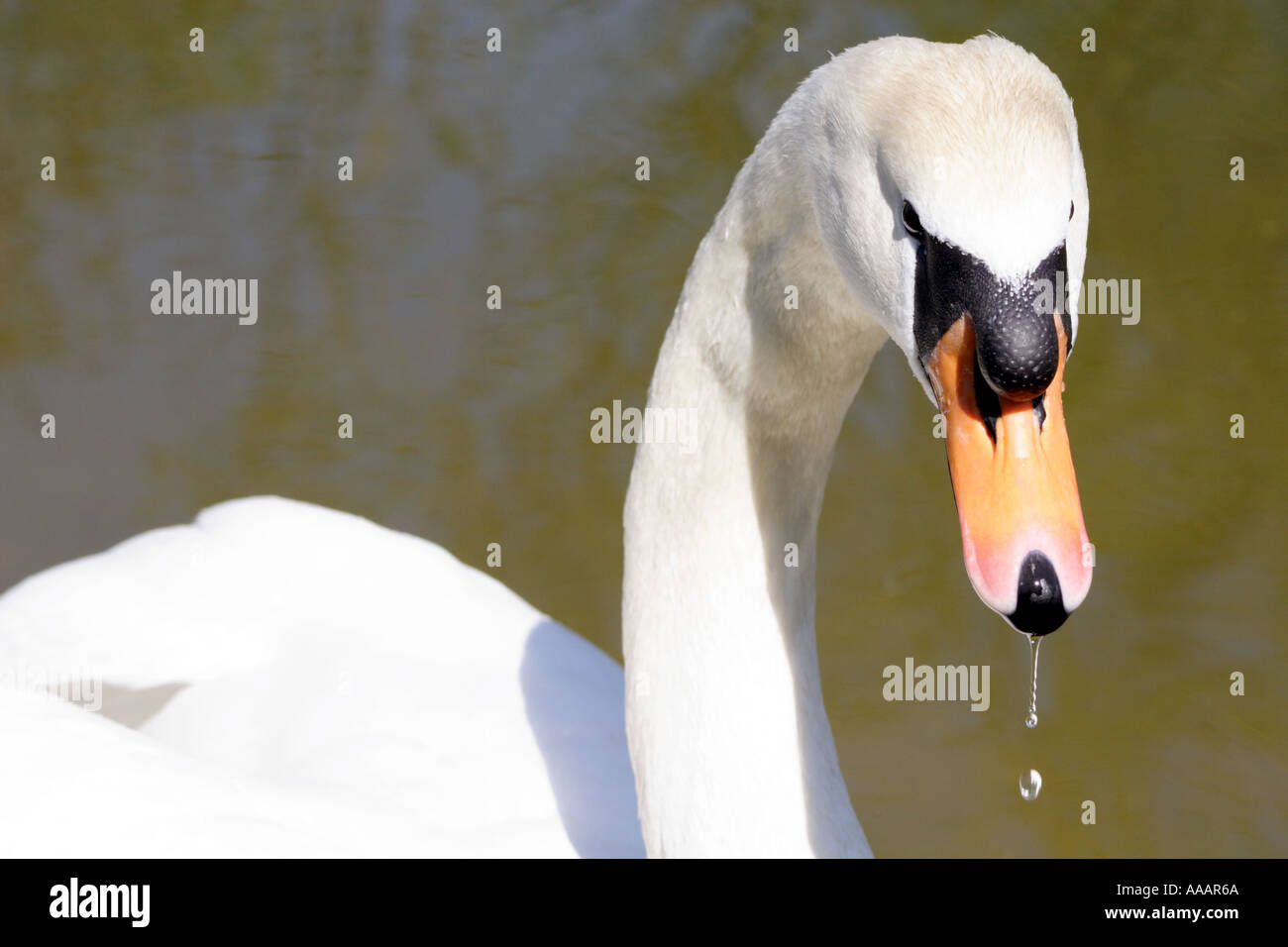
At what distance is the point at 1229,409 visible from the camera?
15.7ft

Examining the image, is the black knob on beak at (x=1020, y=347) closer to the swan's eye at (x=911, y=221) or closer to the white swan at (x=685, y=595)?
the white swan at (x=685, y=595)

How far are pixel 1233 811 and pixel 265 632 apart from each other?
2.48 metres

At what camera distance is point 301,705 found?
2871 mm

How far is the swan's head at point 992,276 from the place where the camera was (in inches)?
60.7

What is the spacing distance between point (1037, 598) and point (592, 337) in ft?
11.8

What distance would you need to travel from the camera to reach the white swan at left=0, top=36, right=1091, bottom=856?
1588 millimetres

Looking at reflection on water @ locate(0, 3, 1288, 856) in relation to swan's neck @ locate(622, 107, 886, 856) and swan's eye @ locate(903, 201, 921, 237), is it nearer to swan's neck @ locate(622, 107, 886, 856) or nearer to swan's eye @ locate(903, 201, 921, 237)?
swan's neck @ locate(622, 107, 886, 856)

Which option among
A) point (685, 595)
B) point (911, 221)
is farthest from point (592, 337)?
point (911, 221)

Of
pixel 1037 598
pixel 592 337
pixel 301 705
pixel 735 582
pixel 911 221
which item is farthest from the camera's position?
pixel 592 337

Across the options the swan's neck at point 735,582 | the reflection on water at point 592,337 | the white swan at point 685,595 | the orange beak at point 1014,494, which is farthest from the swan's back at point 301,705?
the reflection on water at point 592,337

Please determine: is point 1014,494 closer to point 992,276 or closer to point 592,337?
point 992,276

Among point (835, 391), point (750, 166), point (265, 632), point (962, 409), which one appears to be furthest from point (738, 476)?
point (265, 632)

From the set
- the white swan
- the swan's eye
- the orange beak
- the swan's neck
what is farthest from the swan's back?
the swan's eye

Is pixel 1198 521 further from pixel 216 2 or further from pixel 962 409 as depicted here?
pixel 216 2
